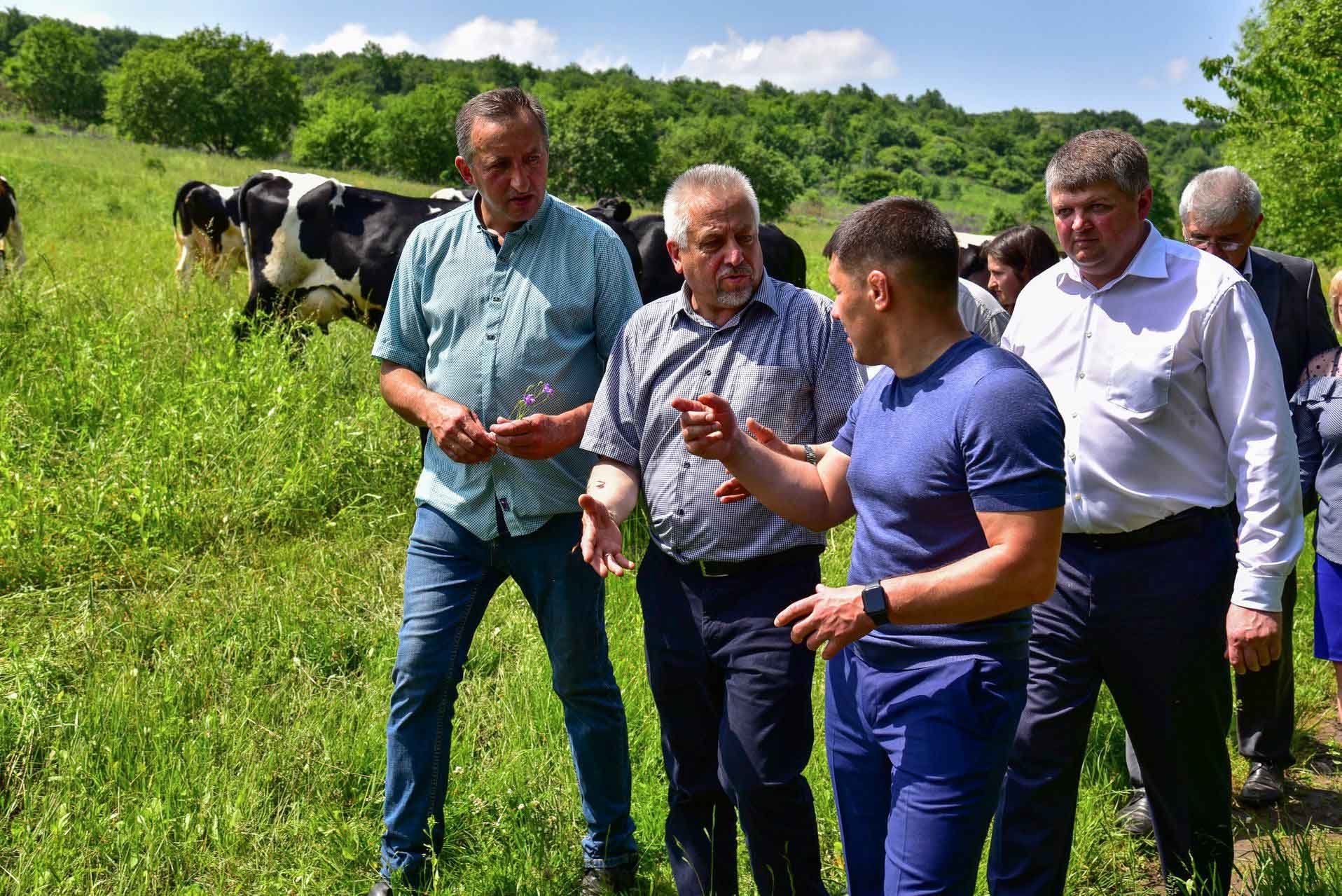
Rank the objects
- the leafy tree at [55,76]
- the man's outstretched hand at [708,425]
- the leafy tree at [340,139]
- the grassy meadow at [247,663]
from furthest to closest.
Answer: the leafy tree at [55,76]
the leafy tree at [340,139]
the grassy meadow at [247,663]
the man's outstretched hand at [708,425]

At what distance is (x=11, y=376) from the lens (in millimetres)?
7418

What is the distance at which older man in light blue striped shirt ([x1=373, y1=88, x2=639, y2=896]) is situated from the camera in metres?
3.20

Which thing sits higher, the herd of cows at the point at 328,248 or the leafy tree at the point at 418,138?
the leafy tree at the point at 418,138

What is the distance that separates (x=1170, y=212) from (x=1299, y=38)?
5768 cm

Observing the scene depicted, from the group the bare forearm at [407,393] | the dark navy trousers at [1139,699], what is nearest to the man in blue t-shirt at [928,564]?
the dark navy trousers at [1139,699]

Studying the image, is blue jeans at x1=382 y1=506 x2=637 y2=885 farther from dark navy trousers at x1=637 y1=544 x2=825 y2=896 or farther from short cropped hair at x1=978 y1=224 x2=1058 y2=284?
short cropped hair at x1=978 y1=224 x2=1058 y2=284

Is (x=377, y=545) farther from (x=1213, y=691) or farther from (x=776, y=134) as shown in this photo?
(x=776, y=134)

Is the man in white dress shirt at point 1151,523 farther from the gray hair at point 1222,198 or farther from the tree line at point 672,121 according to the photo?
the tree line at point 672,121

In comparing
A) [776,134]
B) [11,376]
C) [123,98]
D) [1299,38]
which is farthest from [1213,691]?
[776,134]

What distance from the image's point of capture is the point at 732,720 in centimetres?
283

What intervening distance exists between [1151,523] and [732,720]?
3.99ft

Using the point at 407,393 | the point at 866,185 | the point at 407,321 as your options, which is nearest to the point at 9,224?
the point at 407,321

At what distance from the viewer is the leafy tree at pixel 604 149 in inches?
3118

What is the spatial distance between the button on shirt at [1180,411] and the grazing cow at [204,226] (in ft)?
34.8
